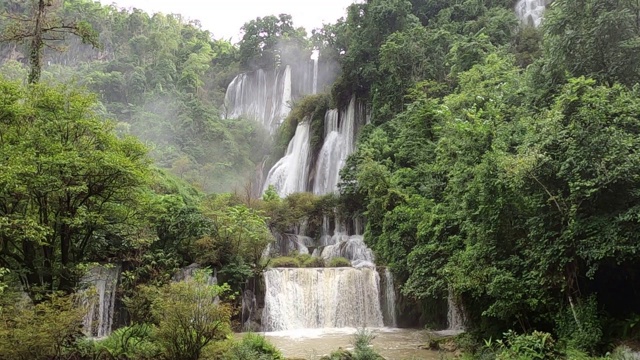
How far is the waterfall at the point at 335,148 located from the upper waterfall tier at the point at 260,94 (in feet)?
56.8

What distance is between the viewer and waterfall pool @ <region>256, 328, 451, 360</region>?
46.1 ft

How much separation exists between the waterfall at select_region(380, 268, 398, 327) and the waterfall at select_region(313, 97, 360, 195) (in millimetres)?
13272

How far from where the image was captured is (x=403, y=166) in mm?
25094

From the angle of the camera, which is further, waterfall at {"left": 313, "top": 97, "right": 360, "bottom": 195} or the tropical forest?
waterfall at {"left": 313, "top": 97, "right": 360, "bottom": 195}

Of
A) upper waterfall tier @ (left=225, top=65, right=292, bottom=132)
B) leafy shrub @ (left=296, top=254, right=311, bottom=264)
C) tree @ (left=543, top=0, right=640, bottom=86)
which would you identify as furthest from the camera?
upper waterfall tier @ (left=225, top=65, right=292, bottom=132)

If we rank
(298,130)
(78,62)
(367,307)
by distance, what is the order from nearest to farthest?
(367,307) → (298,130) → (78,62)

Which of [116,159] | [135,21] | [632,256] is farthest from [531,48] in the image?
[135,21]

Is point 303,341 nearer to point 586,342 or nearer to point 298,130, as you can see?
point 586,342

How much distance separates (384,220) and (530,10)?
23523 mm

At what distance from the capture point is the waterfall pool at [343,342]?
14.1 m

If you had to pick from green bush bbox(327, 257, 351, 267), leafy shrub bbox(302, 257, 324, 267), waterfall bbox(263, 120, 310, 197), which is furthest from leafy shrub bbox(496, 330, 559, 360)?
waterfall bbox(263, 120, 310, 197)

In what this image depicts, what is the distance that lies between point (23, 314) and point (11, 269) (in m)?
2.70

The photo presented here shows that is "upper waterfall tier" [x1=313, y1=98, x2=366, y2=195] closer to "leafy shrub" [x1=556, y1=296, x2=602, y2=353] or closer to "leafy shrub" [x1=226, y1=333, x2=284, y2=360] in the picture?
"leafy shrub" [x1=226, y1=333, x2=284, y2=360]

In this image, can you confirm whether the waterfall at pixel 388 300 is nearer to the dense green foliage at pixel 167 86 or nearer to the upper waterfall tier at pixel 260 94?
the dense green foliage at pixel 167 86
